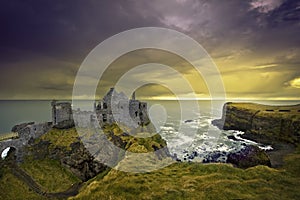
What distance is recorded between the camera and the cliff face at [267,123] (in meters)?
81.1

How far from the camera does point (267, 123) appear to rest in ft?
329

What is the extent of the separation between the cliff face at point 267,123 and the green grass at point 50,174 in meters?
82.1

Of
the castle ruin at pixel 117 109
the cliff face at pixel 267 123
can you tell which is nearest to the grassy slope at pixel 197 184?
the castle ruin at pixel 117 109

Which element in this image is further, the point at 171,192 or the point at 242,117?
the point at 242,117

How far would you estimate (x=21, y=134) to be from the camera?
43.6 m

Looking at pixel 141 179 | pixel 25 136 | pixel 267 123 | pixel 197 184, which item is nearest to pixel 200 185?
pixel 197 184

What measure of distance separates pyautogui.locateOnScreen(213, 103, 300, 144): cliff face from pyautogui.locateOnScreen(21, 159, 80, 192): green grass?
82066mm

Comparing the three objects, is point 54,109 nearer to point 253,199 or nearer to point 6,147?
point 6,147

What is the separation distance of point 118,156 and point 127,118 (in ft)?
54.2

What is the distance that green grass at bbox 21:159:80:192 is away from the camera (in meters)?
36.1

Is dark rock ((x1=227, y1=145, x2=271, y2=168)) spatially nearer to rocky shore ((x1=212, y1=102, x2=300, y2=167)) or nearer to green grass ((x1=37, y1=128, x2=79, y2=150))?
rocky shore ((x1=212, y1=102, x2=300, y2=167))

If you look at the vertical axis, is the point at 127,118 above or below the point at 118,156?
above

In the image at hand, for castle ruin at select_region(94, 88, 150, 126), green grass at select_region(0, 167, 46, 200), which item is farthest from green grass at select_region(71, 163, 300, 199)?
castle ruin at select_region(94, 88, 150, 126)

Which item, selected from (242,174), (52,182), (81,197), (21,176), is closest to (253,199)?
(242,174)
